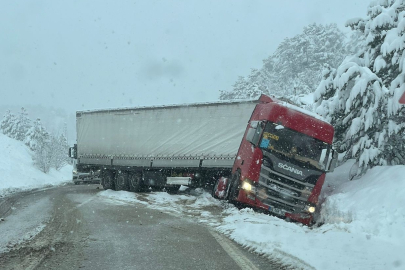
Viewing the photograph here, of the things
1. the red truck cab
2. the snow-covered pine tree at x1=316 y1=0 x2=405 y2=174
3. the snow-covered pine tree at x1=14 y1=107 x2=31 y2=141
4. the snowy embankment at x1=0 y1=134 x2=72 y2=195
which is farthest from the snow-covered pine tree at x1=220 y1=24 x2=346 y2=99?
the snow-covered pine tree at x1=14 y1=107 x2=31 y2=141

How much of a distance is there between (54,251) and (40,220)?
3.66m

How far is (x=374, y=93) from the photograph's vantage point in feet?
40.8

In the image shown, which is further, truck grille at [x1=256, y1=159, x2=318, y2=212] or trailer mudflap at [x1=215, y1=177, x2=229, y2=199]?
trailer mudflap at [x1=215, y1=177, x2=229, y2=199]

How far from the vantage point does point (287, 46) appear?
6756cm

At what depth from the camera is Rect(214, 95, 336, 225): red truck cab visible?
37.6 feet

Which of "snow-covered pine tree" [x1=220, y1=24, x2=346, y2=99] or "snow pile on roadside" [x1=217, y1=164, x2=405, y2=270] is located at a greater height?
"snow-covered pine tree" [x1=220, y1=24, x2=346, y2=99]

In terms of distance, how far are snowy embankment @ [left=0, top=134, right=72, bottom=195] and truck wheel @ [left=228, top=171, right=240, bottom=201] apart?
23.0 m

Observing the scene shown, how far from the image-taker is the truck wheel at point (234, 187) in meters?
12.3

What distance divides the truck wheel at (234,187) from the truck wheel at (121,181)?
24.9 feet

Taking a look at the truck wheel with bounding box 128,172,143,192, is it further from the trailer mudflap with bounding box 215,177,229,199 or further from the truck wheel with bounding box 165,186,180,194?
the trailer mudflap with bounding box 215,177,229,199

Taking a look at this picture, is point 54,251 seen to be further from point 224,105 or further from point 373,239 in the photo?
point 224,105

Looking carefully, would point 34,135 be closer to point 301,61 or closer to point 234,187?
point 301,61

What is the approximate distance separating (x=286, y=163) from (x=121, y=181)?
10414 millimetres

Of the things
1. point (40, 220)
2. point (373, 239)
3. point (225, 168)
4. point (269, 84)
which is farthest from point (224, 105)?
point (269, 84)
